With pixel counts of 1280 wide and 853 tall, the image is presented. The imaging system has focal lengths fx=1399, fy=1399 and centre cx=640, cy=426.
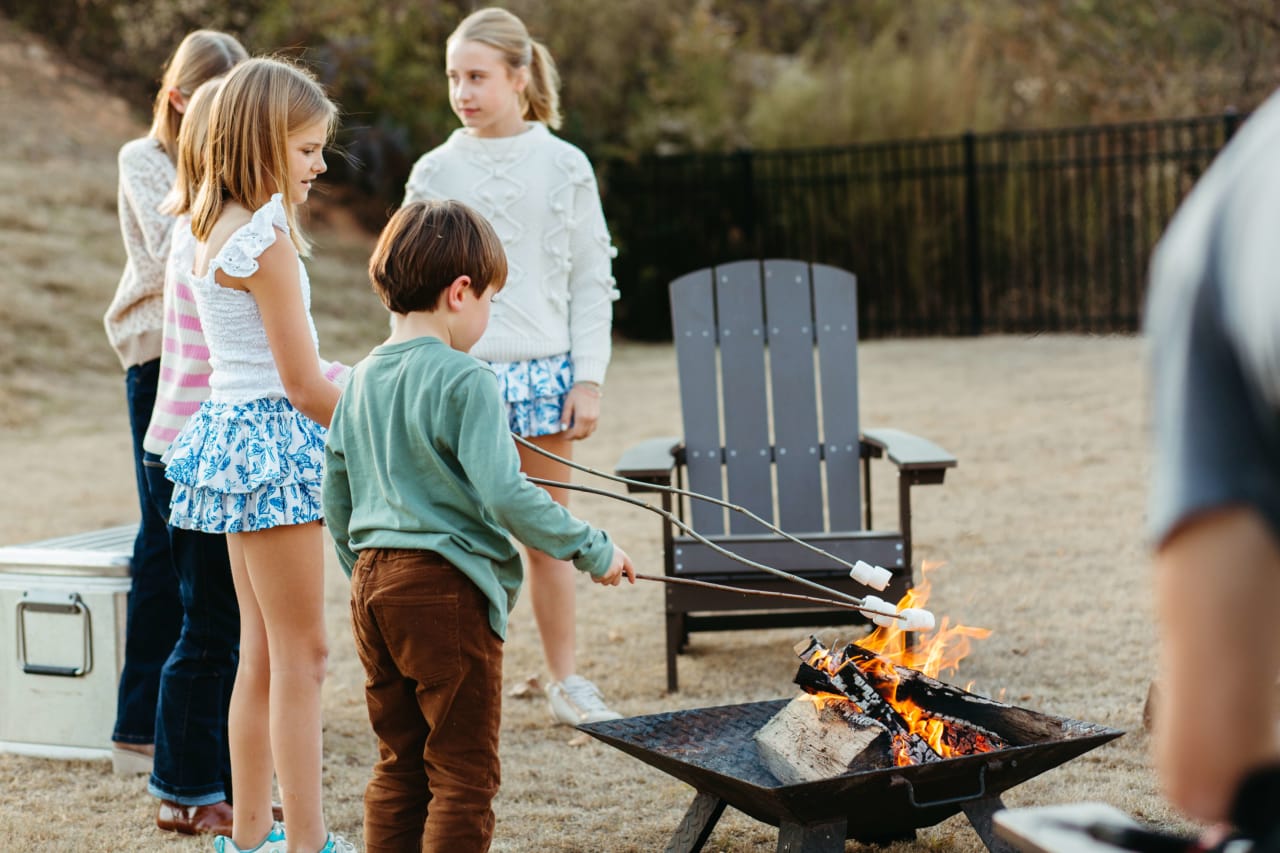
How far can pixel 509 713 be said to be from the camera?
13.2 ft

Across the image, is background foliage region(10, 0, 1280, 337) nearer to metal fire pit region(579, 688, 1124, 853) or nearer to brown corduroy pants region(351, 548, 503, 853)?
metal fire pit region(579, 688, 1124, 853)

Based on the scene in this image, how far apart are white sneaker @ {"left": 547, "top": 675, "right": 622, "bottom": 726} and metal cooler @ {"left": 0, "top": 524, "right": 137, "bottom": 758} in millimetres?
1143

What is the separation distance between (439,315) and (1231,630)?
5.28 feet

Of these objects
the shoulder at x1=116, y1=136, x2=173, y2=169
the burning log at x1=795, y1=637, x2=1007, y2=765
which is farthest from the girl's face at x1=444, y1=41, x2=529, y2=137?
the burning log at x1=795, y1=637, x2=1007, y2=765

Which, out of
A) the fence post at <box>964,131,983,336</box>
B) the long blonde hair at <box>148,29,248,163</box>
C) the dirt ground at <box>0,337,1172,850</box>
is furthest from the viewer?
the fence post at <box>964,131,983,336</box>

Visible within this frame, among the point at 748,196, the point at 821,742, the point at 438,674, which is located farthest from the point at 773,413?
the point at 748,196

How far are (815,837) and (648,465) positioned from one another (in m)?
1.78

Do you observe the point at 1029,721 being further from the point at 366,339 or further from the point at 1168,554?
the point at 366,339

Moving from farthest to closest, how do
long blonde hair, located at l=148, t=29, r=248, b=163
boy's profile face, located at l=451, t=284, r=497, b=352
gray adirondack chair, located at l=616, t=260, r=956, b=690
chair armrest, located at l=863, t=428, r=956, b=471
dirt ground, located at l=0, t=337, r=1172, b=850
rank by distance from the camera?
gray adirondack chair, located at l=616, t=260, r=956, b=690
chair armrest, located at l=863, t=428, r=956, b=471
dirt ground, located at l=0, t=337, r=1172, b=850
long blonde hair, located at l=148, t=29, r=248, b=163
boy's profile face, located at l=451, t=284, r=497, b=352

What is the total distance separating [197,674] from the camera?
9.99 feet

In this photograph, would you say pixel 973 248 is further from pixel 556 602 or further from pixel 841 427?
pixel 556 602

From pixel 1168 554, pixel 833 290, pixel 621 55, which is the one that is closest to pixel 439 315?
pixel 1168 554

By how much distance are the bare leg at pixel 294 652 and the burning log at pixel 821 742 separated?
863 mm

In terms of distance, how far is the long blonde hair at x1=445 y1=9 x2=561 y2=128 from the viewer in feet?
11.6
